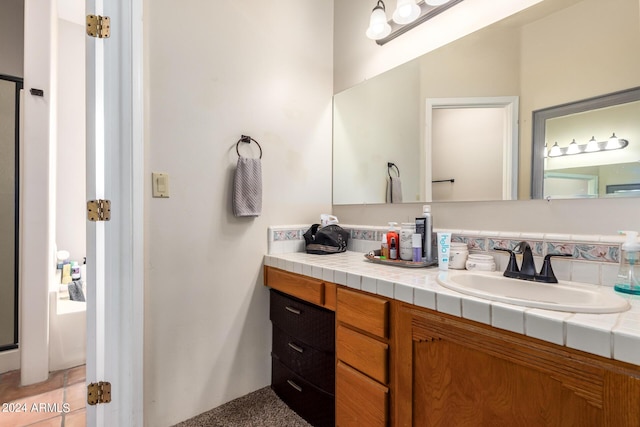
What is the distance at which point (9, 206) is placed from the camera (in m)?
2.09

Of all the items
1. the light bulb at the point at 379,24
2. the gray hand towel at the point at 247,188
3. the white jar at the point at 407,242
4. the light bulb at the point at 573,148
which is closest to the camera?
the light bulb at the point at 573,148

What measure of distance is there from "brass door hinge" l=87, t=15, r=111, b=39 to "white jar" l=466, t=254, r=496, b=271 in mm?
1852

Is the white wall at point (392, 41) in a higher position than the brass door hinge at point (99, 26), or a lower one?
higher

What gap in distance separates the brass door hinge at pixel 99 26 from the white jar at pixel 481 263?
1852 millimetres

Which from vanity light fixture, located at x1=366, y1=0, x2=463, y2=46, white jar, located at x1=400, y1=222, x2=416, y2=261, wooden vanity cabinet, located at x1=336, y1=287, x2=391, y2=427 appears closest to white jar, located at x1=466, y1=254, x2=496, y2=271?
white jar, located at x1=400, y1=222, x2=416, y2=261

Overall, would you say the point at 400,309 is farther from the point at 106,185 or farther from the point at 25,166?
the point at 25,166

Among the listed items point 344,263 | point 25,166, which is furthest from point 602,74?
point 25,166

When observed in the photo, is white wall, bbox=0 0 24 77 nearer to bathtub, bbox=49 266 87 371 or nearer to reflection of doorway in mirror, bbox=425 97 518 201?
bathtub, bbox=49 266 87 371

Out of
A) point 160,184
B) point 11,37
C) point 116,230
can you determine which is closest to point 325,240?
point 160,184

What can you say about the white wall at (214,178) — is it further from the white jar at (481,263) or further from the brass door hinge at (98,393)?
the white jar at (481,263)

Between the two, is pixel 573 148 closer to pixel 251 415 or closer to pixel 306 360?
pixel 306 360

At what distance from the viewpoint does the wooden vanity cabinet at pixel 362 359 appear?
107cm

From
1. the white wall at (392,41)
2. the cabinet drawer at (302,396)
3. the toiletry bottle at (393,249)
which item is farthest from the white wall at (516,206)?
the cabinet drawer at (302,396)

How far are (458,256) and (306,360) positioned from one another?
877 mm
